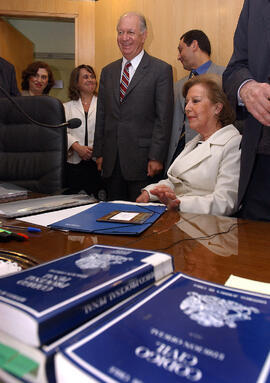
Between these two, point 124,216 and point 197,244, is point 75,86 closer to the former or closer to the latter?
point 124,216

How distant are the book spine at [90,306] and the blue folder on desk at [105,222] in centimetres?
37

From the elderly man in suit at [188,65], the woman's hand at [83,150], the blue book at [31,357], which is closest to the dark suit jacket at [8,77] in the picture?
the woman's hand at [83,150]

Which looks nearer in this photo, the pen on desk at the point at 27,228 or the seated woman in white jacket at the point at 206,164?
the pen on desk at the point at 27,228

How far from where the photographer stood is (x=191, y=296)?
0.36 m

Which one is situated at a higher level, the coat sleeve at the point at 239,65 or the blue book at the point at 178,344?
the coat sleeve at the point at 239,65

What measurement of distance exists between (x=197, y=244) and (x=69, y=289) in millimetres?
406

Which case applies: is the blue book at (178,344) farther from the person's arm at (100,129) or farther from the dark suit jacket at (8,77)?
the dark suit jacket at (8,77)

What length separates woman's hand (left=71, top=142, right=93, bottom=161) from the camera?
262 centimetres

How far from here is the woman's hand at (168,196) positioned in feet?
3.54

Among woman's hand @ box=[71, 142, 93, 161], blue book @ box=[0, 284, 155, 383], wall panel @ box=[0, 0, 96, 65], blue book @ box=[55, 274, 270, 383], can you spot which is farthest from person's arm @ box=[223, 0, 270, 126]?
wall panel @ box=[0, 0, 96, 65]

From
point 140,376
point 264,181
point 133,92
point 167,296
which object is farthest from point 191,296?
point 133,92

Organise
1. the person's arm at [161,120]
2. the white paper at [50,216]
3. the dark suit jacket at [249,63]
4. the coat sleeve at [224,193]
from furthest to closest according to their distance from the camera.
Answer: the person's arm at [161,120] → the coat sleeve at [224,193] → the dark suit jacket at [249,63] → the white paper at [50,216]

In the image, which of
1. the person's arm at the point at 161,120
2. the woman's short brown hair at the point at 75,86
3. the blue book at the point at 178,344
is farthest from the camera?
the woman's short brown hair at the point at 75,86

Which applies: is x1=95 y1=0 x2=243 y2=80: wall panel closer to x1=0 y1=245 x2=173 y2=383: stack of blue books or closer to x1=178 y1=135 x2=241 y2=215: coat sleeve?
x1=178 y1=135 x2=241 y2=215: coat sleeve
